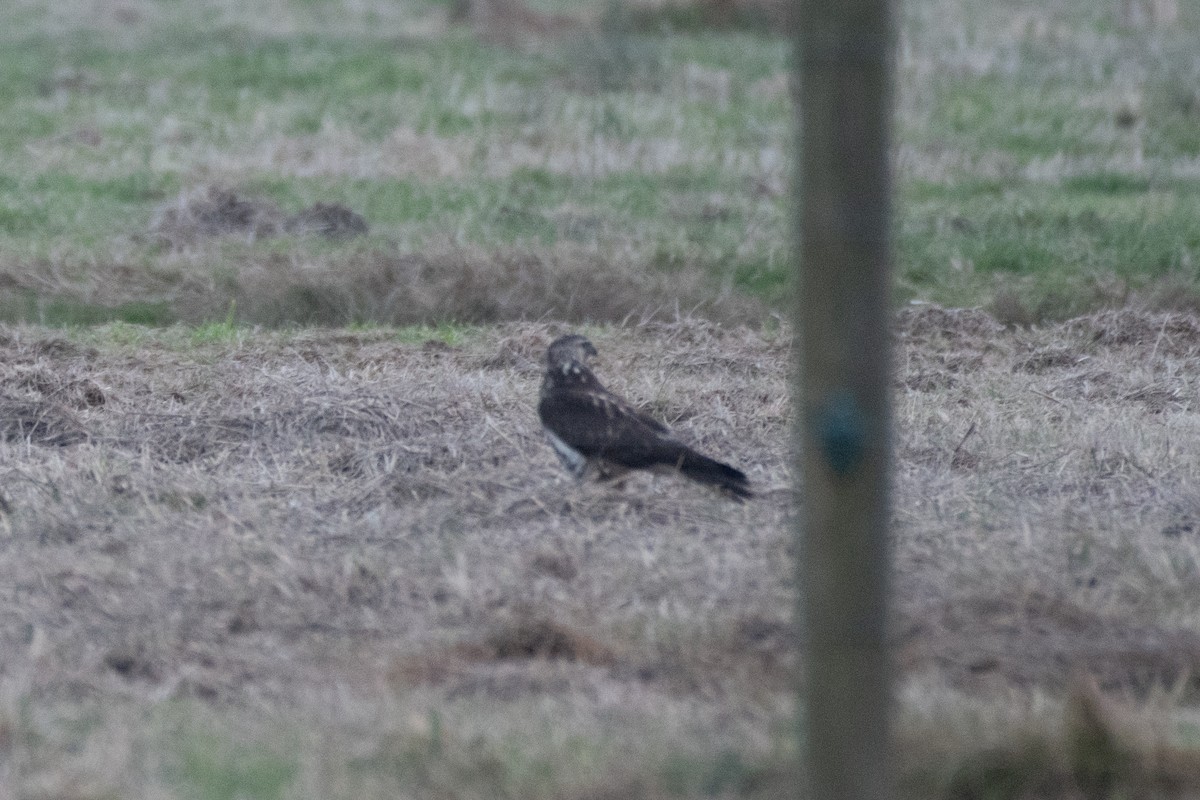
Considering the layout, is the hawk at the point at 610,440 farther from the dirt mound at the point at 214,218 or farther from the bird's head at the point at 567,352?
the dirt mound at the point at 214,218

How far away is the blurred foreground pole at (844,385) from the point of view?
3252 mm

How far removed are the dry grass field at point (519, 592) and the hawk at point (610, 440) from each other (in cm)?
12

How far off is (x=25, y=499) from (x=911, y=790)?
163 inches

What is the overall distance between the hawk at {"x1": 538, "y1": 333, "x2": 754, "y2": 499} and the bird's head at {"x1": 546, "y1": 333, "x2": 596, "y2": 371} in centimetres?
19

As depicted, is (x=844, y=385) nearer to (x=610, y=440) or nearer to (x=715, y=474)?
(x=715, y=474)

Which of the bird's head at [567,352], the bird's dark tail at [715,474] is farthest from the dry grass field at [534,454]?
the bird's head at [567,352]

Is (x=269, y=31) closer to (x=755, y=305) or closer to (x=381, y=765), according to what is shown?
(x=755, y=305)

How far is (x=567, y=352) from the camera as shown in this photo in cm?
776

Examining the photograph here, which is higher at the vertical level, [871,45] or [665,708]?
[871,45]

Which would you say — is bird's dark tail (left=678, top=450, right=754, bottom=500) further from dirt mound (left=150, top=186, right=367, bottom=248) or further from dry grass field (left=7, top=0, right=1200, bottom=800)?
dirt mound (left=150, top=186, right=367, bottom=248)

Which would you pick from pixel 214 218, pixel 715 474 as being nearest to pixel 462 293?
pixel 214 218

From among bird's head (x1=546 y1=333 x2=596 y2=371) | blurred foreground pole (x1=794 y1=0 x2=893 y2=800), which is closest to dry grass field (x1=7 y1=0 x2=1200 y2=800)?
bird's head (x1=546 y1=333 x2=596 y2=371)

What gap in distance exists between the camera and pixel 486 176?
16.5m

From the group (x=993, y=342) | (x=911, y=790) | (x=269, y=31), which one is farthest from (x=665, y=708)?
(x=269, y=31)
